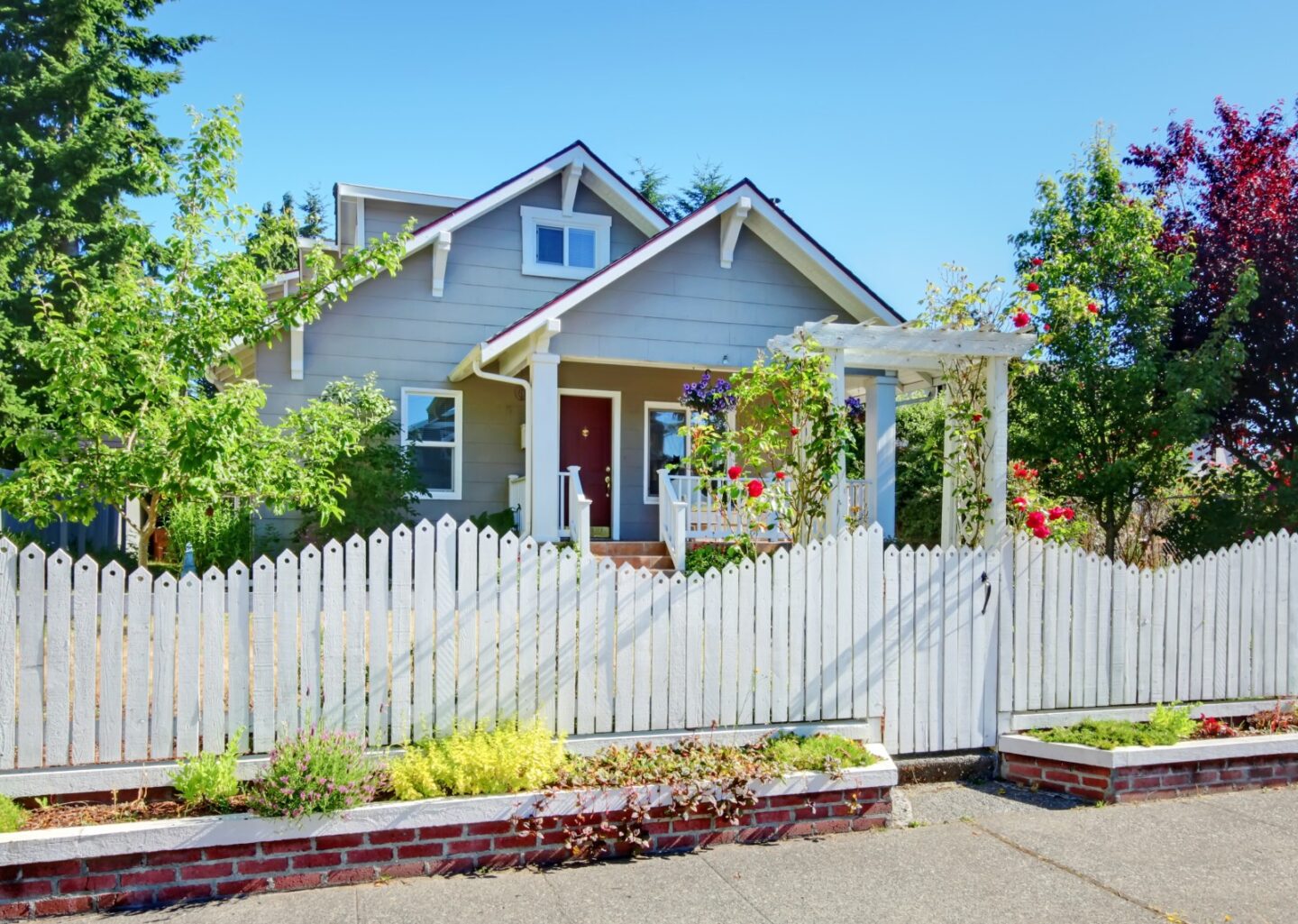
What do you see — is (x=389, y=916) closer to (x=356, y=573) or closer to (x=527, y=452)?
(x=356, y=573)

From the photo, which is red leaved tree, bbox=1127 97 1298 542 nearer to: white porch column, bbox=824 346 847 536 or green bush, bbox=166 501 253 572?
white porch column, bbox=824 346 847 536

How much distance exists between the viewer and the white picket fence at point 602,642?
4.48 meters

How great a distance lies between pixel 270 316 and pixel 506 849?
4532mm

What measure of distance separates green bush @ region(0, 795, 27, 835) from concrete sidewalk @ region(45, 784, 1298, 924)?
1.71 feet

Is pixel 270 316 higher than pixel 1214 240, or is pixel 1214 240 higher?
pixel 1214 240

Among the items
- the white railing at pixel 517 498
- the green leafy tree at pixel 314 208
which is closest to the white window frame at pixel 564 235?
the white railing at pixel 517 498

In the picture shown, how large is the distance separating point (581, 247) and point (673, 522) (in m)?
5.30

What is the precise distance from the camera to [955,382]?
7887 millimetres

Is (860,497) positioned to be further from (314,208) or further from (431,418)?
(314,208)

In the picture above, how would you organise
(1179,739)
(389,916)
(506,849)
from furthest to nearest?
(1179,739), (506,849), (389,916)

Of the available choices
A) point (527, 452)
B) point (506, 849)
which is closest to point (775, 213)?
point (527, 452)

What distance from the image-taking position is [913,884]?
438 cm

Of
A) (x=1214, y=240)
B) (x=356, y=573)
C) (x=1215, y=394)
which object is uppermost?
(x=1214, y=240)

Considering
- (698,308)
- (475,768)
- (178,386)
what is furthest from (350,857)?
(698,308)
